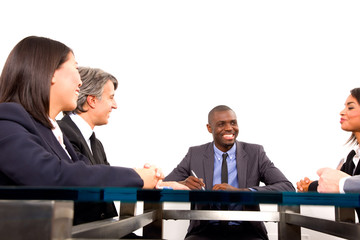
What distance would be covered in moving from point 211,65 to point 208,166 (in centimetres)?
140

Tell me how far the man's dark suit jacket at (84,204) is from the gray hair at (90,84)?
6.1 inches

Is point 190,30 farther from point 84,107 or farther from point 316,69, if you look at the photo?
point 84,107

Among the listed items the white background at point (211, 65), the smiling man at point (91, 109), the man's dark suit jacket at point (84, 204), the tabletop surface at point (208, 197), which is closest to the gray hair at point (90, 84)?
the smiling man at point (91, 109)

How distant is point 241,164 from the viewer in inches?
113

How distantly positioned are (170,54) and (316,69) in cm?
154

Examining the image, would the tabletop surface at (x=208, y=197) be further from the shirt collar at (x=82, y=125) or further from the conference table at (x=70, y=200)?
the shirt collar at (x=82, y=125)

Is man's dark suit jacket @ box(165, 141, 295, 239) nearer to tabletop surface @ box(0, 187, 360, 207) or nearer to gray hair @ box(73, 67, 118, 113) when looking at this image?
gray hair @ box(73, 67, 118, 113)

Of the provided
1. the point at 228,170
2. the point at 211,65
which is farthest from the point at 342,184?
the point at 211,65

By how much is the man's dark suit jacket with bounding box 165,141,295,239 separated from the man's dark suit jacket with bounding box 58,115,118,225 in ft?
Answer: 2.67

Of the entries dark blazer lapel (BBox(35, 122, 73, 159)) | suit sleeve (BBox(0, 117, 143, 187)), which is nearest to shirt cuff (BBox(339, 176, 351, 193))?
suit sleeve (BBox(0, 117, 143, 187))

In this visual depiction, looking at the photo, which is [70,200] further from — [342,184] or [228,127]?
[228,127]

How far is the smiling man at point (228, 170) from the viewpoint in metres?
2.52

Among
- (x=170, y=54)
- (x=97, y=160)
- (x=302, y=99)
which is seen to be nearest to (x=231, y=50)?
(x=170, y=54)

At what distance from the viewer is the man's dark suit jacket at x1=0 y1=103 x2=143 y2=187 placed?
0.96m
